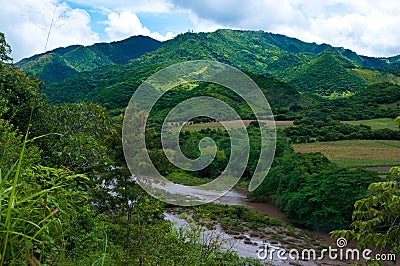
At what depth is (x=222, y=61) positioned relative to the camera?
402 feet

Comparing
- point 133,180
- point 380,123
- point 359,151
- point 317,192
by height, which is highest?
point 380,123

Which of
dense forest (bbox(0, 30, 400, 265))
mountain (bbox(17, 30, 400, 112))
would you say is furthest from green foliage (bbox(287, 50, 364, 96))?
dense forest (bbox(0, 30, 400, 265))

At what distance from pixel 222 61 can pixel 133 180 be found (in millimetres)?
112539

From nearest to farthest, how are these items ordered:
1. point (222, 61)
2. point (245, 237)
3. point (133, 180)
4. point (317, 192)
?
point (133, 180) < point (245, 237) < point (317, 192) < point (222, 61)

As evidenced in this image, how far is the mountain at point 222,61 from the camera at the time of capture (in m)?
84.5

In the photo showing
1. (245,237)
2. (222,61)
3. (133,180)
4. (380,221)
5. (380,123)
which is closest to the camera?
(380,221)

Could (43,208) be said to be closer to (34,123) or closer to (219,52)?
(34,123)

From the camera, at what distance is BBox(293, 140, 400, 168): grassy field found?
34312 millimetres

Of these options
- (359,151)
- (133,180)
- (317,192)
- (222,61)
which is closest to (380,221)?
(133,180)

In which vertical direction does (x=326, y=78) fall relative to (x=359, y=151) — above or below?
above

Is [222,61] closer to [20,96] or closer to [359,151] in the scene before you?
[359,151]

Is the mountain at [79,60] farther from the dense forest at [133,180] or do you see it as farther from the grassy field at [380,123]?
the grassy field at [380,123]

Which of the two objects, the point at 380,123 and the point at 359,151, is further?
the point at 380,123

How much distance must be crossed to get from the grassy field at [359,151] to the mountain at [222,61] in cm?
3245
